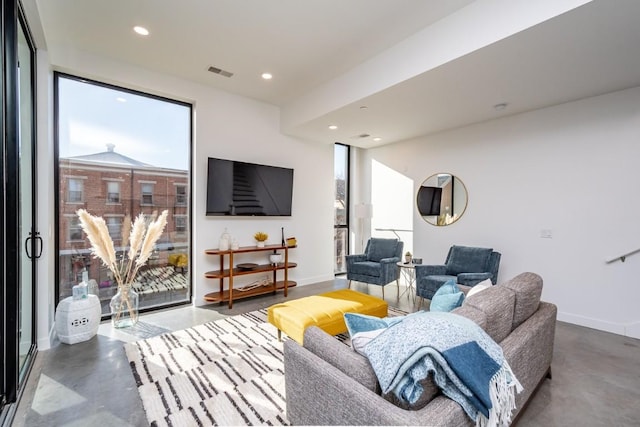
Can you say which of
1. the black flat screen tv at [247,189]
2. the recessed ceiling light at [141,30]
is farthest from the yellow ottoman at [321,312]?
the recessed ceiling light at [141,30]

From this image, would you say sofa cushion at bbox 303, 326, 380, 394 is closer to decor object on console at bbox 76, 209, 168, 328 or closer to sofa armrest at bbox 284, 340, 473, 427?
sofa armrest at bbox 284, 340, 473, 427

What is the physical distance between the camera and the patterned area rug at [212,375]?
1861 mm

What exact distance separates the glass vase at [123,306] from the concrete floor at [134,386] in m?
0.12

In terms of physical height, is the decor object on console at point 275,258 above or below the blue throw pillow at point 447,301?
below

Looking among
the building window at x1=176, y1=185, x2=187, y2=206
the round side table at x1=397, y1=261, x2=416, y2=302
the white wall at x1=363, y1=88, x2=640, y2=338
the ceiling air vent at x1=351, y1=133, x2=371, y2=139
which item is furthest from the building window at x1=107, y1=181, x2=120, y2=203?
the white wall at x1=363, y1=88, x2=640, y2=338

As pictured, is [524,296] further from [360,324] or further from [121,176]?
[121,176]

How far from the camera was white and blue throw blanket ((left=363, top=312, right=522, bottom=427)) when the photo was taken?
3.48 ft

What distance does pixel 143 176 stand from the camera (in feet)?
12.2

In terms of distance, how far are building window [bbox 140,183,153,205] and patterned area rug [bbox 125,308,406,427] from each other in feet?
5.50

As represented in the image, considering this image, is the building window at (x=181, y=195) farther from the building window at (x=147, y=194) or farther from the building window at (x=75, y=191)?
the building window at (x=75, y=191)

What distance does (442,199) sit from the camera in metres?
4.86

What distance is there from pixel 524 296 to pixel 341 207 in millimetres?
4421

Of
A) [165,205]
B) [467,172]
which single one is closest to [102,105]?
[165,205]

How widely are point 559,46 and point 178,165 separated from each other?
13.9 feet
